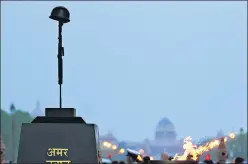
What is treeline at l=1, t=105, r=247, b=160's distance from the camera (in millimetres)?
120188

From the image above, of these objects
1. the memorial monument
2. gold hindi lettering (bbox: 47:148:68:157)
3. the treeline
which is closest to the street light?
the memorial monument

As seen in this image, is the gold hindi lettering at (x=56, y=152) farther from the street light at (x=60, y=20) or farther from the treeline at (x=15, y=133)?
the treeline at (x=15, y=133)

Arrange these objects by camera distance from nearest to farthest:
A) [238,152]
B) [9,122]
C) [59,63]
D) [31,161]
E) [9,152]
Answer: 1. [31,161]
2. [59,63]
3. [9,152]
4. [9,122]
5. [238,152]

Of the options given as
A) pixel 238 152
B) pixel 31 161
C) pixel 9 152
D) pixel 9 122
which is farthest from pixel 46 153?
pixel 238 152

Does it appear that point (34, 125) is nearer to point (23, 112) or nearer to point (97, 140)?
point (97, 140)

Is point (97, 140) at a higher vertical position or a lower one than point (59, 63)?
lower

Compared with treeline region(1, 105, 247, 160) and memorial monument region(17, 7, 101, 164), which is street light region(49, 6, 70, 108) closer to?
memorial monument region(17, 7, 101, 164)

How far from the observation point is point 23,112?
15012 centimetres

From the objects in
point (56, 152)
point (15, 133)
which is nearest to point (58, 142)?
point (56, 152)

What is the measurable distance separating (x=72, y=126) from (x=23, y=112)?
136927mm

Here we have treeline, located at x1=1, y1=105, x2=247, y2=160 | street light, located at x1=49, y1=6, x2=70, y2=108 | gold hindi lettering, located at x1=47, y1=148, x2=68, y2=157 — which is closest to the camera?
gold hindi lettering, located at x1=47, y1=148, x2=68, y2=157

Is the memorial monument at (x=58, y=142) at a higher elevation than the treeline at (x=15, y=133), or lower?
lower

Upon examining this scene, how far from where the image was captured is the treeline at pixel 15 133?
12019 centimetres

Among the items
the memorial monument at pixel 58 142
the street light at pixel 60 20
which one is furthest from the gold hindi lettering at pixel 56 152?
the street light at pixel 60 20
